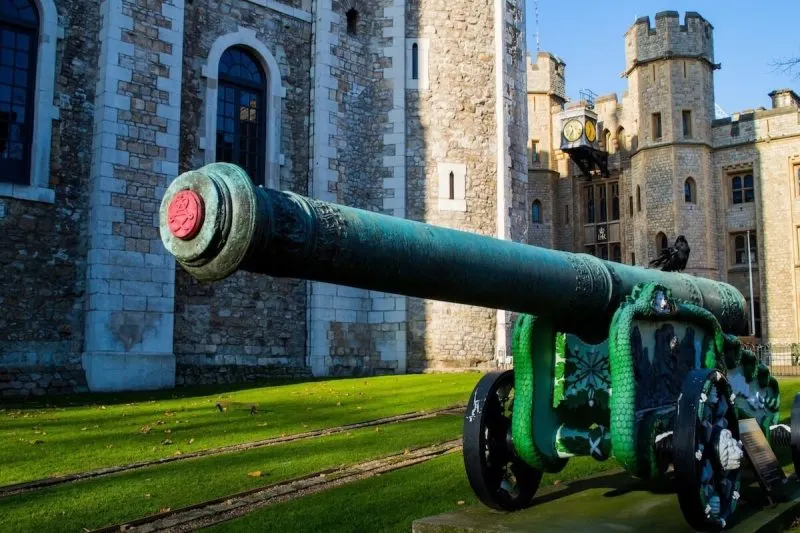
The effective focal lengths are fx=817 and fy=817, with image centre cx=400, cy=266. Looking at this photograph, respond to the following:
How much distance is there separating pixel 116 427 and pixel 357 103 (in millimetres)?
11099

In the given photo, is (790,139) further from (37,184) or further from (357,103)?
(37,184)

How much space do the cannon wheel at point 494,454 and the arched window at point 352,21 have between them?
50.4 feet

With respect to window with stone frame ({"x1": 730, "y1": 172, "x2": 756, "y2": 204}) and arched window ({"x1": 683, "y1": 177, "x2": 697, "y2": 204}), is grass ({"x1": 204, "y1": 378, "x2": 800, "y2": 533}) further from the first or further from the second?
window with stone frame ({"x1": 730, "y1": 172, "x2": 756, "y2": 204})

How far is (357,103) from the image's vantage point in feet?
60.7

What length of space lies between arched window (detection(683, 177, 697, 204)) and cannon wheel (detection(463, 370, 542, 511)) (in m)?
33.0

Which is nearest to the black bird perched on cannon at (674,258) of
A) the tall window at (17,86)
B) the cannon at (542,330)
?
the cannon at (542,330)

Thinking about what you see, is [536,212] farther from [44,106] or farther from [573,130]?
[44,106]

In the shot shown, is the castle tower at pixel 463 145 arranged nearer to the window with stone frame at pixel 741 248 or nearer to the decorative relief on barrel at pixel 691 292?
the decorative relief on barrel at pixel 691 292

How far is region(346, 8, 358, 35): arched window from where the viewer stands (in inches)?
739

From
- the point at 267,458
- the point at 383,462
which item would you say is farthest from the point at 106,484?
the point at 383,462

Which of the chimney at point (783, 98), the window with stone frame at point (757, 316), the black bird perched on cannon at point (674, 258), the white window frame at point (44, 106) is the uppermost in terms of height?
the chimney at point (783, 98)

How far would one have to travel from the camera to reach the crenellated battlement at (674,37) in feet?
117

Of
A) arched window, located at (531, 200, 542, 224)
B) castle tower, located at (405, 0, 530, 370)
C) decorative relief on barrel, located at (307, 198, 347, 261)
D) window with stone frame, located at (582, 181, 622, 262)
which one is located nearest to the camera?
decorative relief on barrel, located at (307, 198, 347, 261)

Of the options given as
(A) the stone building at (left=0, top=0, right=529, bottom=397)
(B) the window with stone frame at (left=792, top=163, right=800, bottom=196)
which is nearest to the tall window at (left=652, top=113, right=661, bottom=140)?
(B) the window with stone frame at (left=792, top=163, right=800, bottom=196)
